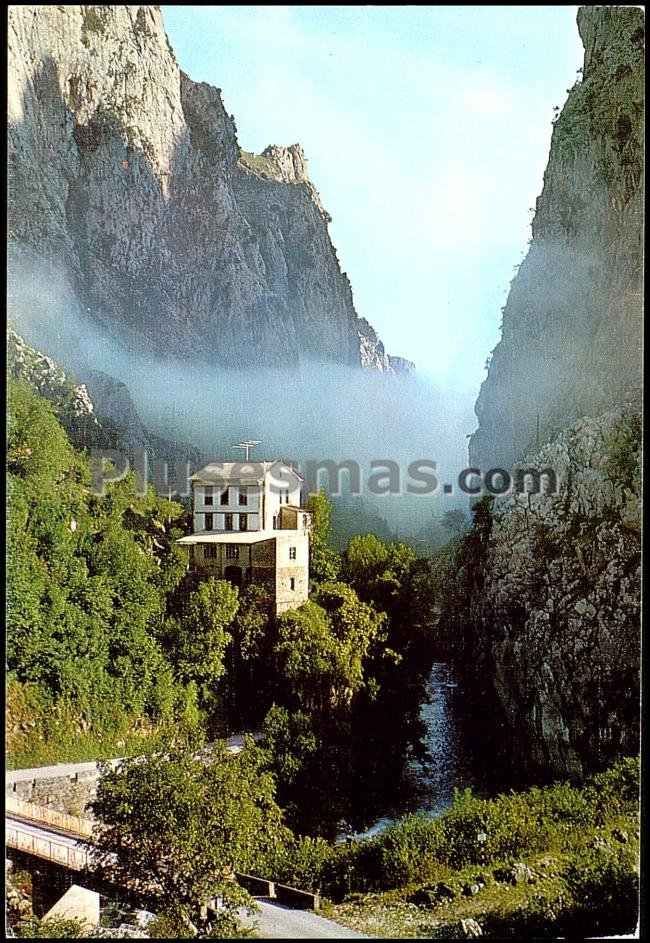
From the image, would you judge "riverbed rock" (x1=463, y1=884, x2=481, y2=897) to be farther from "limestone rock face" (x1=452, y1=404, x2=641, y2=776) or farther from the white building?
the white building

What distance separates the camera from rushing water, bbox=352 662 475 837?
391cm

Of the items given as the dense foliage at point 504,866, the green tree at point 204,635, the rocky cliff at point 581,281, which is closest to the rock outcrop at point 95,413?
the green tree at point 204,635

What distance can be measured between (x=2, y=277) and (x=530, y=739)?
9.67ft

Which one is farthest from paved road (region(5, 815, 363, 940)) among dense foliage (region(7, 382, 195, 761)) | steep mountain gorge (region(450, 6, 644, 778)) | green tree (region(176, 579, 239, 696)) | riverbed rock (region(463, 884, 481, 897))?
steep mountain gorge (region(450, 6, 644, 778))

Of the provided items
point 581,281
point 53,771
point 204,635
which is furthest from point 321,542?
point 581,281

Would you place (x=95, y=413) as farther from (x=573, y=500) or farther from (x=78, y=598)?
(x=573, y=500)

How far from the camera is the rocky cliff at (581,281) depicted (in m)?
3.97

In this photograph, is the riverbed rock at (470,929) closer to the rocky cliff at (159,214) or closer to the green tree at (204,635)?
the green tree at (204,635)

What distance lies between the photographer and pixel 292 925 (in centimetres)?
348

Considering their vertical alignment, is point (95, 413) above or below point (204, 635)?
above

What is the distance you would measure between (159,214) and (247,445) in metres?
1.11

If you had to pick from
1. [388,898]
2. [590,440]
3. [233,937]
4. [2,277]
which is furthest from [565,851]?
[2,277]

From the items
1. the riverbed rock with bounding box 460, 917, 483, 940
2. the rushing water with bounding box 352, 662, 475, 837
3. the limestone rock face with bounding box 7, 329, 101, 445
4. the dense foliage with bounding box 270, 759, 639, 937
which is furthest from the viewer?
the rushing water with bounding box 352, 662, 475, 837

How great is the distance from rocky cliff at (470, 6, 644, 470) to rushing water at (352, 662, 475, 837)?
102cm
